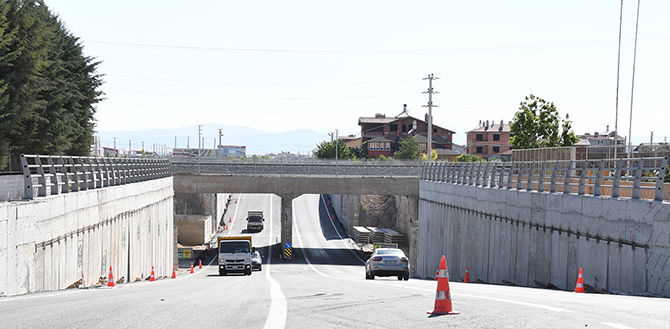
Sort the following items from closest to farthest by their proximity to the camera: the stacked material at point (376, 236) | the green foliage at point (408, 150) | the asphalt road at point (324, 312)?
the asphalt road at point (324, 312), the stacked material at point (376, 236), the green foliage at point (408, 150)

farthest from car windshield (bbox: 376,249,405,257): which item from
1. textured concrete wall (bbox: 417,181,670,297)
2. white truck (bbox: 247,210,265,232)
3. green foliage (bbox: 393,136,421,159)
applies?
green foliage (bbox: 393,136,421,159)

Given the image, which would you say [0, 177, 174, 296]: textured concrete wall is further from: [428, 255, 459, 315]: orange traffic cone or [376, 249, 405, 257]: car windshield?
[376, 249, 405, 257]: car windshield

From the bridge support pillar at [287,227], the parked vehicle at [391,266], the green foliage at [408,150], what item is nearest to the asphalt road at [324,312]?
the parked vehicle at [391,266]

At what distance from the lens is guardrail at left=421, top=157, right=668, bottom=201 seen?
1603 cm

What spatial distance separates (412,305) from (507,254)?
571 inches

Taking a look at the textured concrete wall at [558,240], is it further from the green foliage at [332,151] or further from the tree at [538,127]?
the green foliage at [332,151]

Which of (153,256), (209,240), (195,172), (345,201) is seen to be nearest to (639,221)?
(153,256)

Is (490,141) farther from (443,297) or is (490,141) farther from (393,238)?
(443,297)

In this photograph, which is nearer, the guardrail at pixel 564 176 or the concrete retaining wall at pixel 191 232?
the guardrail at pixel 564 176

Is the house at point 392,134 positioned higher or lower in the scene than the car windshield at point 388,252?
higher

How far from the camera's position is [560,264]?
18.9 m

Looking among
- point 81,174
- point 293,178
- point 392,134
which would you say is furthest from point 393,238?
point 392,134

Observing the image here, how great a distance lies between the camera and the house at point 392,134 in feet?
427

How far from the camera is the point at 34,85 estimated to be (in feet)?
129
